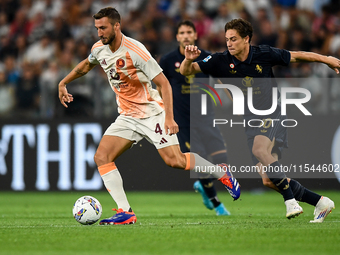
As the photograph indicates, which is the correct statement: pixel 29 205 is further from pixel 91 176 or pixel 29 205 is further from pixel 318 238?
pixel 318 238

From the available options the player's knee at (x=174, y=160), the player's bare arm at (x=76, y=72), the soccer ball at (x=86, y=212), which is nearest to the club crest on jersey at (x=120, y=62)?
the player's bare arm at (x=76, y=72)

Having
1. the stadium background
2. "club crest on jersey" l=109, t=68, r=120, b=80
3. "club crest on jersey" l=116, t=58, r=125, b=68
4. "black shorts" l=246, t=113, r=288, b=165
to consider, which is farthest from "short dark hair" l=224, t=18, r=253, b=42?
the stadium background

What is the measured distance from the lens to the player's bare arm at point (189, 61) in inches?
240

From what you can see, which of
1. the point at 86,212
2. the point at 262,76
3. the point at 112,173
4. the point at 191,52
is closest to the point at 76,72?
the point at 112,173

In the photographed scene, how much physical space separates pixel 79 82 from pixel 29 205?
9.68 ft

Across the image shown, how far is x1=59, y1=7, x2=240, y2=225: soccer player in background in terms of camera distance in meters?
6.28

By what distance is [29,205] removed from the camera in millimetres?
9805

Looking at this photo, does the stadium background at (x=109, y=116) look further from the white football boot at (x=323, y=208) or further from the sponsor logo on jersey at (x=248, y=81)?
the white football boot at (x=323, y=208)

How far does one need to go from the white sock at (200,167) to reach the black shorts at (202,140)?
1.62m

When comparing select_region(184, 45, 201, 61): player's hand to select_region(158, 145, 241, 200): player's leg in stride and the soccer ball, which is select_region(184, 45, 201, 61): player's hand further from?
the soccer ball

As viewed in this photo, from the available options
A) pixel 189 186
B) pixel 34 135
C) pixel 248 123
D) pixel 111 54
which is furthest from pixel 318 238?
pixel 34 135

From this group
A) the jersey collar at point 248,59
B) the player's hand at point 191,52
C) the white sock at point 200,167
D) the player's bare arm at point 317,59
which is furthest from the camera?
the white sock at point 200,167

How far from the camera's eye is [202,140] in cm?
870

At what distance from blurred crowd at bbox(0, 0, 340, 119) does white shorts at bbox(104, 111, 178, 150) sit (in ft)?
16.2
